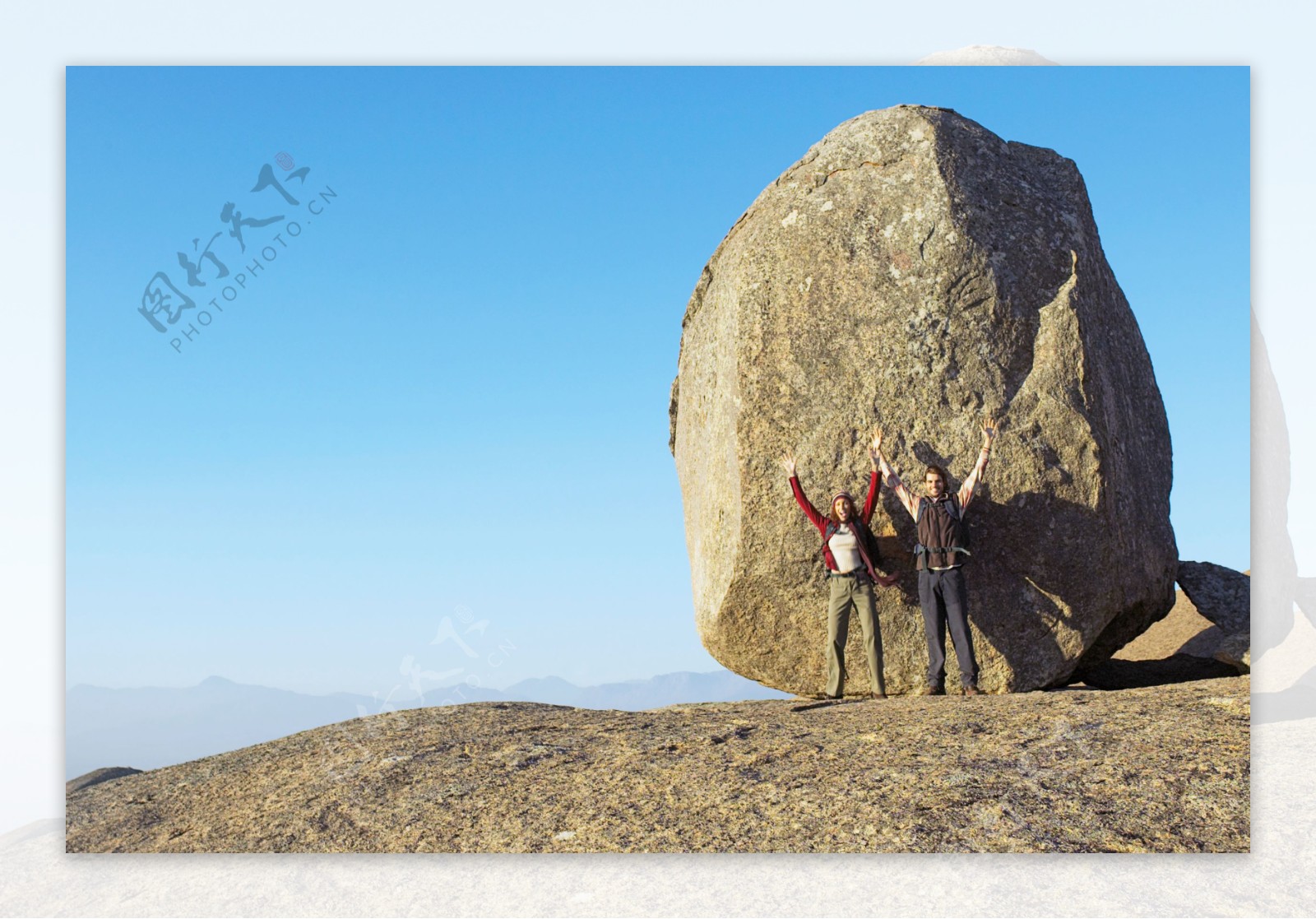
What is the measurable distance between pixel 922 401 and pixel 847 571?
1475 millimetres

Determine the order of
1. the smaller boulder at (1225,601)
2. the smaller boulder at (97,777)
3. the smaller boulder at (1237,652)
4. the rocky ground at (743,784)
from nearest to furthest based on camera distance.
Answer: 1. the rocky ground at (743,784)
2. the smaller boulder at (97,777)
3. the smaller boulder at (1237,652)
4. the smaller boulder at (1225,601)

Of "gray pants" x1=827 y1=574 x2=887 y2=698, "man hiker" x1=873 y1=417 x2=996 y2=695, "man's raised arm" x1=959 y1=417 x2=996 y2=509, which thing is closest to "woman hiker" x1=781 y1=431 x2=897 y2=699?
"gray pants" x1=827 y1=574 x2=887 y2=698

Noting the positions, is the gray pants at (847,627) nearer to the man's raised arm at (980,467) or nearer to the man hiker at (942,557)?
the man hiker at (942,557)

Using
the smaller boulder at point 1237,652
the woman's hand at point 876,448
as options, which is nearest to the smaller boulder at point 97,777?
the woman's hand at point 876,448

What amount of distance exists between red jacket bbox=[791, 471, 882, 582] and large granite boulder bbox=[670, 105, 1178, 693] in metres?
0.12

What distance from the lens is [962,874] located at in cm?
704

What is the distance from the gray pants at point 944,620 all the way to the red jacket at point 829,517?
445 mm

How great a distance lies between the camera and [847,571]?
9.85 metres

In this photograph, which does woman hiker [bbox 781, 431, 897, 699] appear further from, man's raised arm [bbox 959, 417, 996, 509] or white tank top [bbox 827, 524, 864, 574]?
man's raised arm [bbox 959, 417, 996, 509]

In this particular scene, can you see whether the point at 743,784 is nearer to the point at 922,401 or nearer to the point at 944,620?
the point at 944,620

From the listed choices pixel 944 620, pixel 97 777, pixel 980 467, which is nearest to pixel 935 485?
pixel 980 467

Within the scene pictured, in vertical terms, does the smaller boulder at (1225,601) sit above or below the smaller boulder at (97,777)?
above

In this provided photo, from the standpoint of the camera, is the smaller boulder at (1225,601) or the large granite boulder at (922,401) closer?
the large granite boulder at (922,401)

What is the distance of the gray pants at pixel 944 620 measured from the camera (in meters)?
9.68
